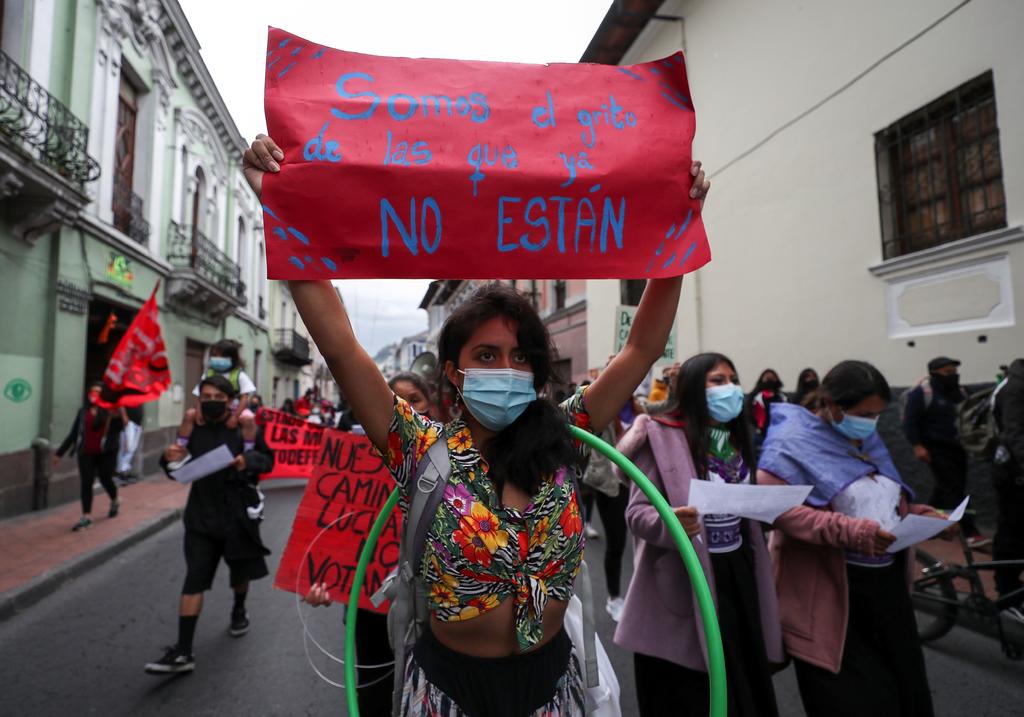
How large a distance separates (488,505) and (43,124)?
35.4 feet

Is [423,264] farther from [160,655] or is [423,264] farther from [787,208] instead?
[787,208]

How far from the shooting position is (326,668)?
380 cm

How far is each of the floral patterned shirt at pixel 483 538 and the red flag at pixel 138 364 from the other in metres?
4.92

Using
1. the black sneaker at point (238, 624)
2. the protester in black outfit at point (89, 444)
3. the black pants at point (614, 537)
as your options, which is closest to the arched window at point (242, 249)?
the protester in black outfit at point (89, 444)

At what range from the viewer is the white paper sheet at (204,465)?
367 centimetres

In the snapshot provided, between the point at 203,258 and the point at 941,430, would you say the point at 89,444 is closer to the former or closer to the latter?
the point at 941,430

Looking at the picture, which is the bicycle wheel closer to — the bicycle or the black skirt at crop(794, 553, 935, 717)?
the bicycle

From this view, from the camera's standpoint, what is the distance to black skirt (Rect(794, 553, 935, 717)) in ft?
7.44

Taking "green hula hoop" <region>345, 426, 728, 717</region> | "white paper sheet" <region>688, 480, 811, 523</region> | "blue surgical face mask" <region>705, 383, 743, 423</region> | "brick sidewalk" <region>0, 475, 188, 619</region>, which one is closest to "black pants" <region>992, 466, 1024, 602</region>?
"blue surgical face mask" <region>705, 383, 743, 423</region>

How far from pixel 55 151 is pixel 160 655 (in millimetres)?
8482

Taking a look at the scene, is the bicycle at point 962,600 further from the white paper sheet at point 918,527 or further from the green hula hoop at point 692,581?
the green hula hoop at point 692,581

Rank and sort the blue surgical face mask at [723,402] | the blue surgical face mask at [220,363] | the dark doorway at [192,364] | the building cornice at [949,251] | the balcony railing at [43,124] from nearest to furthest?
the blue surgical face mask at [723,402]
the blue surgical face mask at [220,363]
the building cornice at [949,251]
the balcony railing at [43,124]
the dark doorway at [192,364]

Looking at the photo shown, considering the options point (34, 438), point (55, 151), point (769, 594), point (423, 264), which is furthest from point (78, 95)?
point (769, 594)

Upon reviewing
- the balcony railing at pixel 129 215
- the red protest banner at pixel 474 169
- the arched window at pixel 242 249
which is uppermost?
the arched window at pixel 242 249
